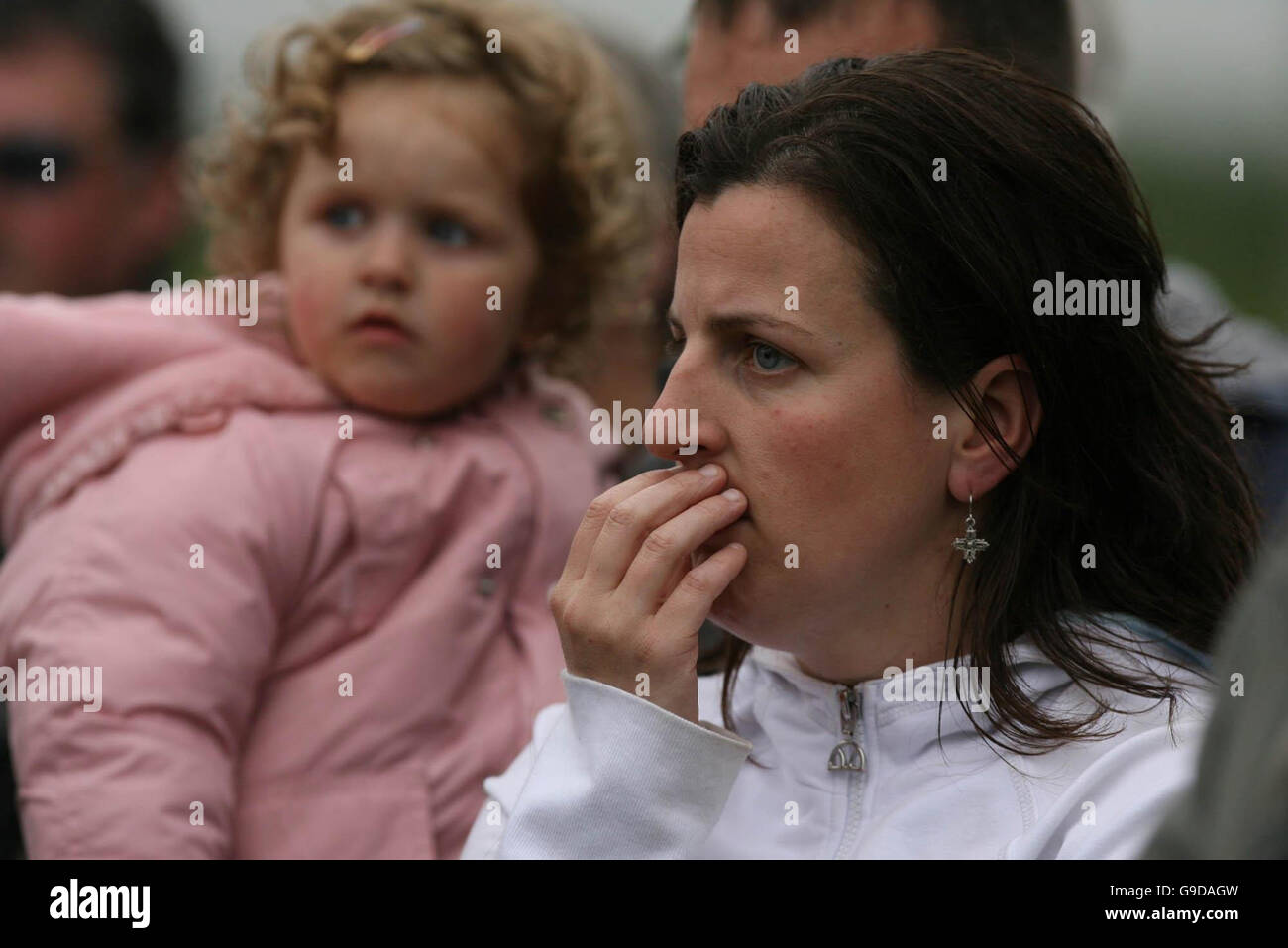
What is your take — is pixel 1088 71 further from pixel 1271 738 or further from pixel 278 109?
pixel 1271 738

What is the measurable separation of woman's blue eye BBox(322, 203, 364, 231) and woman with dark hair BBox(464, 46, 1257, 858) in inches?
42.4

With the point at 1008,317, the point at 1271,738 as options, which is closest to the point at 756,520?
the point at 1008,317

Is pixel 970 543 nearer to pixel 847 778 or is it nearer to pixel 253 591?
pixel 847 778

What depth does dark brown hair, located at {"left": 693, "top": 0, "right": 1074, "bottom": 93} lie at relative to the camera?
2.91 metres

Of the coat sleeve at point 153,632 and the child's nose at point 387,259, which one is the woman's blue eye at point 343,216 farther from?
the coat sleeve at point 153,632

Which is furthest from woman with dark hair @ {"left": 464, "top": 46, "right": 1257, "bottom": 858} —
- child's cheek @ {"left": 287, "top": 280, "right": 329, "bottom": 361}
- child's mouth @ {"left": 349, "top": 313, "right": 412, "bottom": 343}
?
child's cheek @ {"left": 287, "top": 280, "right": 329, "bottom": 361}

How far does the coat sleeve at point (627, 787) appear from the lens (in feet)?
7.07

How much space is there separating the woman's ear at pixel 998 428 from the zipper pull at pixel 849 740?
1.10ft

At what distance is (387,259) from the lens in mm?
3049

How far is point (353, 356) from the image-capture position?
10.2ft

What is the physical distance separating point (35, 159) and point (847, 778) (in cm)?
374

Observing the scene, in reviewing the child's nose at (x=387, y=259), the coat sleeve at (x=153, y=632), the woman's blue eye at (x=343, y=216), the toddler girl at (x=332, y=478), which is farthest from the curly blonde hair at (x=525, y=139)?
the coat sleeve at (x=153, y=632)

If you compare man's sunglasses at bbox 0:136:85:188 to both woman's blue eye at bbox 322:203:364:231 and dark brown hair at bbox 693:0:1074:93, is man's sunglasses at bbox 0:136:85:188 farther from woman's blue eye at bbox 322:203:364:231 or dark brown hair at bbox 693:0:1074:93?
dark brown hair at bbox 693:0:1074:93
